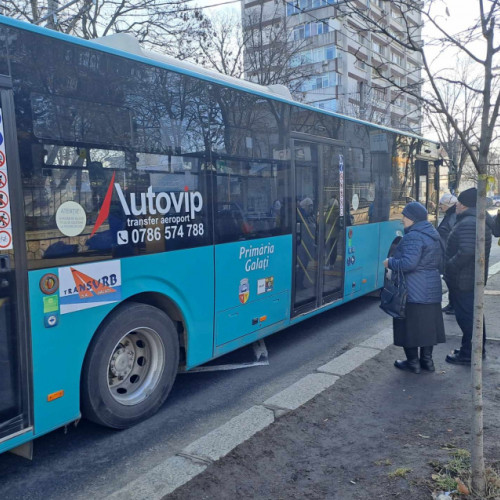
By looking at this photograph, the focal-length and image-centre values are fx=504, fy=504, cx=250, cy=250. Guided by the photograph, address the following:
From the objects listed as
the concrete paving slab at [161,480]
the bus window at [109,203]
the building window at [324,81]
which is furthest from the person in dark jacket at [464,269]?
the building window at [324,81]

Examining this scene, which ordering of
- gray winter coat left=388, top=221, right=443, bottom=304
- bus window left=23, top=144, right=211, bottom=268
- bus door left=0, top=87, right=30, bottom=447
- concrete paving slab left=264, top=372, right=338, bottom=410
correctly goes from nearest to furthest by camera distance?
1. bus door left=0, top=87, right=30, bottom=447
2. bus window left=23, top=144, right=211, bottom=268
3. concrete paving slab left=264, top=372, right=338, bottom=410
4. gray winter coat left=388, top=221, right=443, bottom=304

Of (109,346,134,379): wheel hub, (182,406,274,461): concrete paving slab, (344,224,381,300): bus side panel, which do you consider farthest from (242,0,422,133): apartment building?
(109,346,134,379): wheel hub

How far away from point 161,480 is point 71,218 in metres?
1.85

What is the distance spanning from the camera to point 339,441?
3799mm

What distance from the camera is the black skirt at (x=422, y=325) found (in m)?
5.14

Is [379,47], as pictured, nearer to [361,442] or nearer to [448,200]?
[448,200]

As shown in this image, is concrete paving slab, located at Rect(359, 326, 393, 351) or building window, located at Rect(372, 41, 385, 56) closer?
building window, located at Rect(372, 41, 385, 56)

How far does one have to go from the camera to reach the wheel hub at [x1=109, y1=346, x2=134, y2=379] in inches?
160

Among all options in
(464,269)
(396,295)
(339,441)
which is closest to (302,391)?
(339,441)

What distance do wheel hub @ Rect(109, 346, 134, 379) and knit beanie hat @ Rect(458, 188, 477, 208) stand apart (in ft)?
12.9

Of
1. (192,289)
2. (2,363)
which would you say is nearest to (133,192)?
(192,289)

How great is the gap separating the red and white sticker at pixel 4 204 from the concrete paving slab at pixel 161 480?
169 centimetres

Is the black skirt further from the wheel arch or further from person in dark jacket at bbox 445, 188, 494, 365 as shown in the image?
the wheel arch

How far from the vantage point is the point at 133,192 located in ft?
13.0
